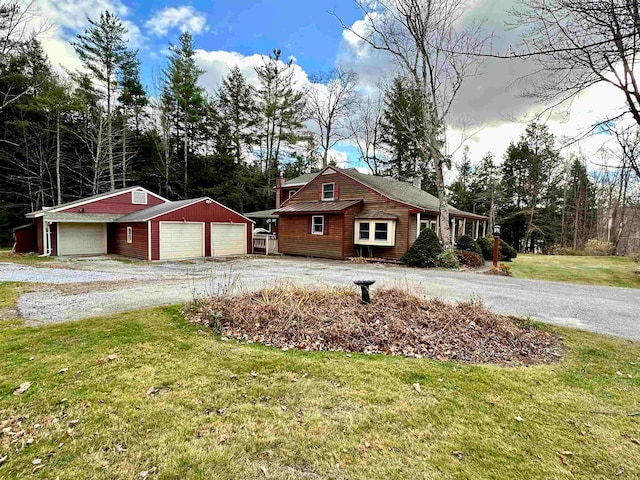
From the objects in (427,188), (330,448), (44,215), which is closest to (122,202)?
(44,215)

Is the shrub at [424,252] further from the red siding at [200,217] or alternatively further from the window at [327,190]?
the red siding at [200,217]

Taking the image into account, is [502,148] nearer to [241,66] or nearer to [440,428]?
[241,66]

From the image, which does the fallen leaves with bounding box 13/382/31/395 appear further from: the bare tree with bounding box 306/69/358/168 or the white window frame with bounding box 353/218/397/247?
the bare tree with bounding box 306/69/358/168

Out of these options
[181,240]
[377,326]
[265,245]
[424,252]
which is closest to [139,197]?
[181,240]

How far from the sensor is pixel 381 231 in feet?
53.6

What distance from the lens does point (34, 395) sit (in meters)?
2.94

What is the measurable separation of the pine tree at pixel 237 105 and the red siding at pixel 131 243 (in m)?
13.5

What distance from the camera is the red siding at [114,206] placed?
17828 mm

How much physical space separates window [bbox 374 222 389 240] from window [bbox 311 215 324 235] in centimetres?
318

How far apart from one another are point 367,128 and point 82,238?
23707 millimetres

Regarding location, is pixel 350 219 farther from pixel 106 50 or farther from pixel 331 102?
pixel 106 50

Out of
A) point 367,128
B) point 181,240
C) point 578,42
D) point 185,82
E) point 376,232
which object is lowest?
point 181,240

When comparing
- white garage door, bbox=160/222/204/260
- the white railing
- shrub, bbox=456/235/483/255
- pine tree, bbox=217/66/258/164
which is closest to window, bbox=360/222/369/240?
shrub, bbox=456/235/483/255

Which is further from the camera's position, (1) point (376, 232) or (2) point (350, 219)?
(2) point (350, 219)
